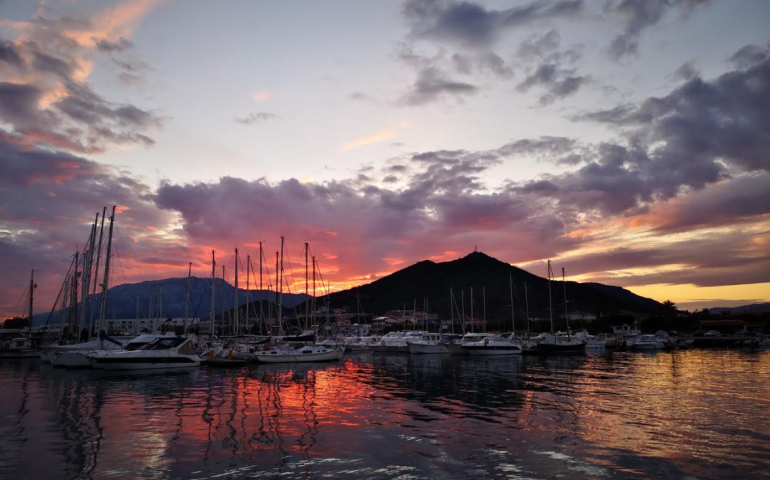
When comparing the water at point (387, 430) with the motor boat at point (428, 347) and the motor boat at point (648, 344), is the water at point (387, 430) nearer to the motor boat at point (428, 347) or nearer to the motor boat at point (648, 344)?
the motor boat at point (428, 347)

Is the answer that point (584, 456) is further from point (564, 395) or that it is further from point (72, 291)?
point (72, 291)

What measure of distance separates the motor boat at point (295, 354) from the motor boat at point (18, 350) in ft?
153

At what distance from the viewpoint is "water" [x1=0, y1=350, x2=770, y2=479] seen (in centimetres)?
1656

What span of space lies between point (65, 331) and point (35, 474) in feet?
274

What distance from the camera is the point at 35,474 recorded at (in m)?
15.7

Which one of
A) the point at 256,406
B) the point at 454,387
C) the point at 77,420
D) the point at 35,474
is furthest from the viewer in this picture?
the point at 454,387

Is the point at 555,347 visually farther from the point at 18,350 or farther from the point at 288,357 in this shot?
the point at 18,350

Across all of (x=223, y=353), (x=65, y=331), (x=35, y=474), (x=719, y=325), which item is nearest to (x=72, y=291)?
(x=65, y=331)

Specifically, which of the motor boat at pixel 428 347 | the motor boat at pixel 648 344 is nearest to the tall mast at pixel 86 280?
the motor boat at pixel 428 347

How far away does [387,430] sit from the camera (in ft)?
74.6

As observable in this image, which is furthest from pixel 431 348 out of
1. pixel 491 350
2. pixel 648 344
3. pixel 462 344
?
pixel 648 344

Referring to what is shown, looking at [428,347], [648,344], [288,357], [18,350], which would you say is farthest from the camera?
[648,344]

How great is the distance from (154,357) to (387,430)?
4109 centimetres

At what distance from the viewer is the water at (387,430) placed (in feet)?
54.3
